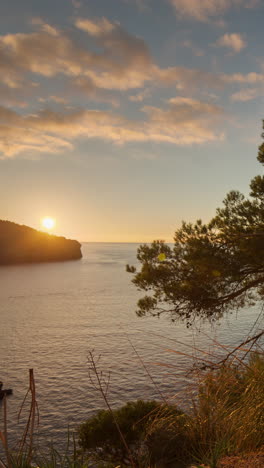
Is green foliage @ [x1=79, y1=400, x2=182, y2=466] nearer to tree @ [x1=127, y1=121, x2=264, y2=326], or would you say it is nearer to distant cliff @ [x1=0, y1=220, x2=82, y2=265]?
tree @ [x1=127, y1=121, x2=264, y2=326]

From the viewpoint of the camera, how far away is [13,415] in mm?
20438

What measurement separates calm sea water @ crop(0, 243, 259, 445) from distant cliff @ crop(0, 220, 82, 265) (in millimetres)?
84568

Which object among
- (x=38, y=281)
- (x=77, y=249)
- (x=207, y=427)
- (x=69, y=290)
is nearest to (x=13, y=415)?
(x=207, y=427)

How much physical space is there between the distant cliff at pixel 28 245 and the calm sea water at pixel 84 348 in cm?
8457

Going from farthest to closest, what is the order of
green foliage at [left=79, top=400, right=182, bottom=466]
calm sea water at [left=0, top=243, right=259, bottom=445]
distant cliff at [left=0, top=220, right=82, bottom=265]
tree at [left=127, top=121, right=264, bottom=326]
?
distant cliff at [left=0, top=220, right=82, bottom=265], calm sea water at [left=0, top=243, right=259, bottom=445], tree at [left=127, top=121, right=264, bottom=326], green foliage at [left=79, top=400, right=182, bottom=466]

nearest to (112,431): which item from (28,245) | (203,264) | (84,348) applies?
(203,264)

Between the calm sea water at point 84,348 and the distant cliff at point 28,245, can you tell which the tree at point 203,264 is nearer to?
the calm sea water at point 84,348

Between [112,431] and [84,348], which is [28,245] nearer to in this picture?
[84,348]

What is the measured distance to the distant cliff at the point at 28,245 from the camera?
152 metres

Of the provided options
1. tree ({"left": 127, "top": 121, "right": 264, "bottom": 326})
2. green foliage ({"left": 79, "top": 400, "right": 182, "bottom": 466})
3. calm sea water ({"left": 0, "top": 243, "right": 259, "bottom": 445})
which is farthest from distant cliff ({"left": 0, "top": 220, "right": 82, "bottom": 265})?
green foliage ({"left": 79, "top": 400, "right": 182, "bottom": 466})

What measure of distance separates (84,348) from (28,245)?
13100cm

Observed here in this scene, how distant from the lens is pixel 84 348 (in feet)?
115

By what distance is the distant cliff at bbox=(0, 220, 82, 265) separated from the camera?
6004 inches

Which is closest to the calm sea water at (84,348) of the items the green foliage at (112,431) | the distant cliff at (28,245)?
the green foliage at (112,431)
